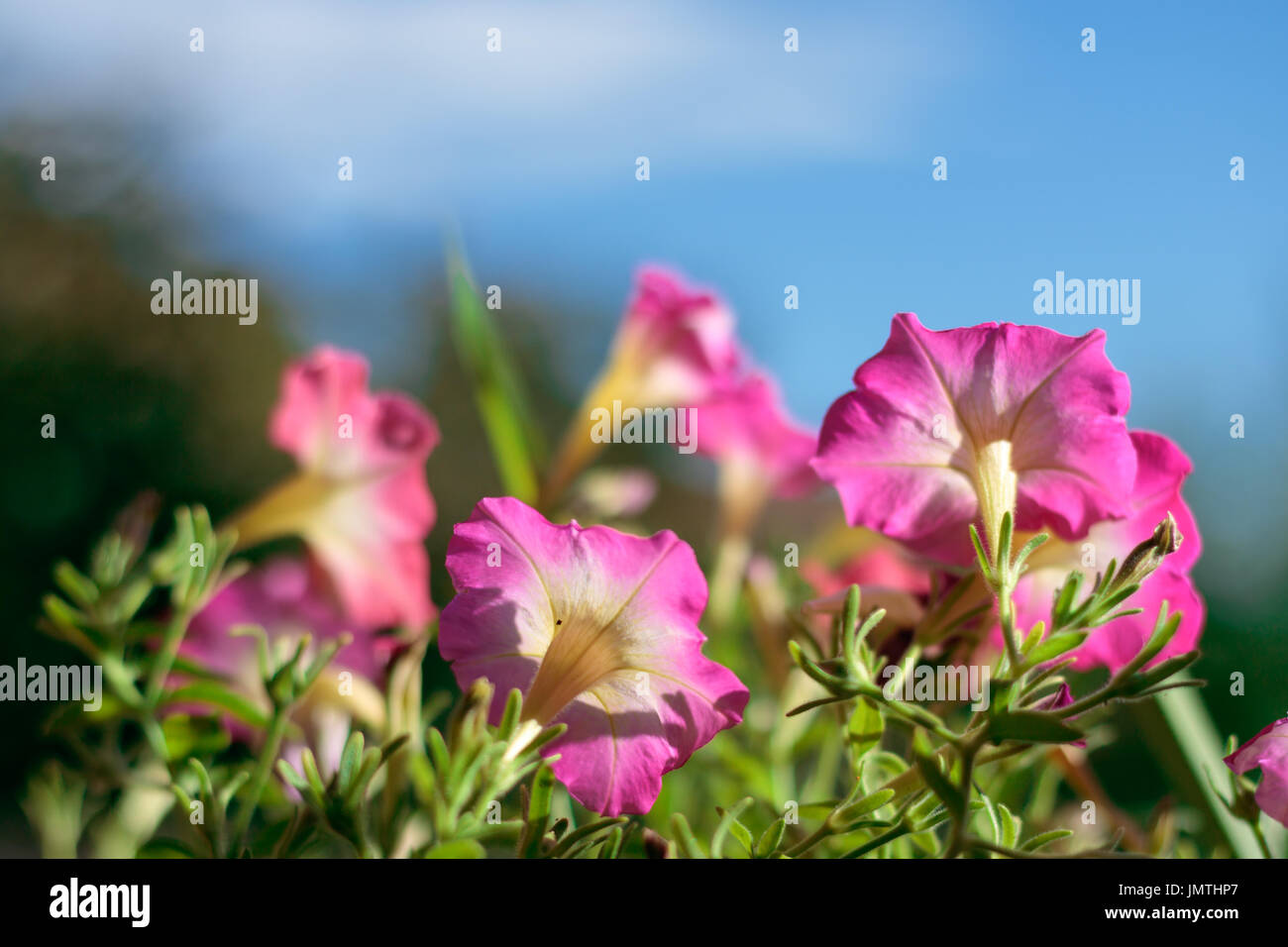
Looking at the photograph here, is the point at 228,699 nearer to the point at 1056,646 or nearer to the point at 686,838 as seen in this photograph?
the point at 686,838

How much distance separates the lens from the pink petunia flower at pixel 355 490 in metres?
0.49

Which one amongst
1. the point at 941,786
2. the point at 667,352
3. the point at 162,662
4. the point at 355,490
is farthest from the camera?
the point at 667,352

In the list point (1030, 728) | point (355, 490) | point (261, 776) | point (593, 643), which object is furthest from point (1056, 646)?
point (355, 490)

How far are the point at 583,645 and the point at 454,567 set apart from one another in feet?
0.16

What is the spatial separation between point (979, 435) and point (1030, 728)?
0.12 meters

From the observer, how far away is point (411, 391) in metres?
5.83

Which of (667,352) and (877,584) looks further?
(667,352)

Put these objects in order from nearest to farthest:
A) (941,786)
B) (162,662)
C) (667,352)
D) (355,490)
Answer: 1. (941,786)
2. (162,662)
3. (355,490)
4. (667,352)

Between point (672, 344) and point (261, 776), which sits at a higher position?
point (672, 344)

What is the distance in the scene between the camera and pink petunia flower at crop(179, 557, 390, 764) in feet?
1.48

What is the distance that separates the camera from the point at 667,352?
0.65m

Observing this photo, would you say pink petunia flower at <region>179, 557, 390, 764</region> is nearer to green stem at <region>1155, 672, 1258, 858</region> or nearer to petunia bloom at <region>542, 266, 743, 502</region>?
petunia bloom at <region>542, 266, 743, 502</region>

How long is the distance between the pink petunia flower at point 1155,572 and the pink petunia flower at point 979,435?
0.07 ft
